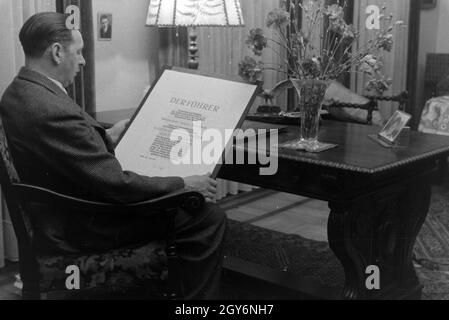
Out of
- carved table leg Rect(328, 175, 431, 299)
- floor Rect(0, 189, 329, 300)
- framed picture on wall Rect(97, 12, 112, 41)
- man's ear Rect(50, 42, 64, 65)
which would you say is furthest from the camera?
floor Rect(0, 189, 329, 300)

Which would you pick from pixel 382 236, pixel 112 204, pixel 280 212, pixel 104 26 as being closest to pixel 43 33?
pixel 112 204

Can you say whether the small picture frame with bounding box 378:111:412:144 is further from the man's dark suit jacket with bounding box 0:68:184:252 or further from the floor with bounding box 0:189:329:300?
the floor with bounding box 0:189:329:300

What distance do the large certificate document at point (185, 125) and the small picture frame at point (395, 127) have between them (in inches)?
23.7

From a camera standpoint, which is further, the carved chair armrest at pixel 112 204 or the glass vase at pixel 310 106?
the glass vase at pixel 310 106

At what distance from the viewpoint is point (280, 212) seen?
4.15 metres

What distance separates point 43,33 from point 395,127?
1.34 meters

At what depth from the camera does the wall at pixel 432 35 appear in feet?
18.5

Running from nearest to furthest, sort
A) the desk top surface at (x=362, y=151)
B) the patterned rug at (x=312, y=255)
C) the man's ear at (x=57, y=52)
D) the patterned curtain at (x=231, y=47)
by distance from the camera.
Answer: the man's ear at (x=57, y=52)
the desk top surface at (x=362, y=151)
the patterned rug at (x=312, y=255)
the patterned curtain at (x=231, y=47)

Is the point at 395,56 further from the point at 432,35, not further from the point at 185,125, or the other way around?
the point at 185,125

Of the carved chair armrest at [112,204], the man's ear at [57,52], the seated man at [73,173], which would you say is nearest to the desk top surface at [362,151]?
the seated man at [73,173]

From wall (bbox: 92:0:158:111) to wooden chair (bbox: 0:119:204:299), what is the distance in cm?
171

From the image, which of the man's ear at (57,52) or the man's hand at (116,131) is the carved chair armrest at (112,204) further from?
the man's hand at (116,131)

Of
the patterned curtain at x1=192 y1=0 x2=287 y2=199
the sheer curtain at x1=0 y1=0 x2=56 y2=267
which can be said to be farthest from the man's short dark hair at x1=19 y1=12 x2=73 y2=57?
the patterned curtain at x1=192 y1=0 x2=287 y2=199

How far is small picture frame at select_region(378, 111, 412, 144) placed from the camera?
235 centimetres
